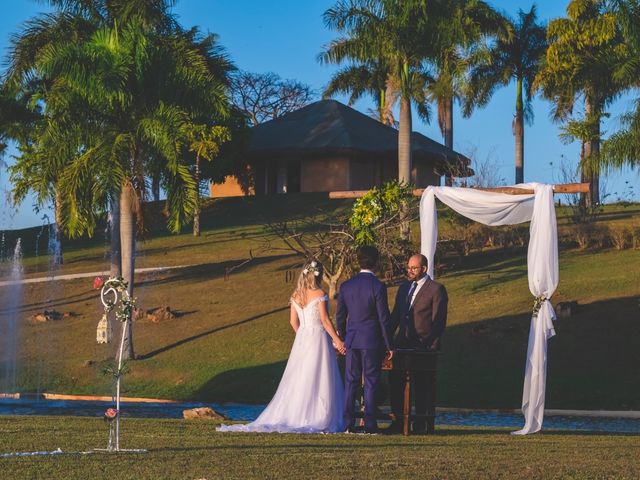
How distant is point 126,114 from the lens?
2873 centimetres

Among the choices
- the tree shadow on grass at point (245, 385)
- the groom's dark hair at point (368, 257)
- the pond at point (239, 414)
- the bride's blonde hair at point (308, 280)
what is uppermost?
the groom's dark hair at point (368, 257)

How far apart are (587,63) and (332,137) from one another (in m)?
25.8

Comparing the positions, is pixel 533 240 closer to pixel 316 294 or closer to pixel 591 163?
pixel 316 294

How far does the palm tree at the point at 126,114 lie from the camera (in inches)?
1076

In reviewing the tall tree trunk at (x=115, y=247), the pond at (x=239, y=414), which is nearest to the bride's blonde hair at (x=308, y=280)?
the pond at (x=239, y=414)

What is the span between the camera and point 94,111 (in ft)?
93.8

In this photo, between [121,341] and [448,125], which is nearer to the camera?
[121,341]

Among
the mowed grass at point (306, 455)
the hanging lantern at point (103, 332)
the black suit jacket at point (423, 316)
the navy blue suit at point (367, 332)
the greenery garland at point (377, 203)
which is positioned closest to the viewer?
the mowed grass at point (306, 455)

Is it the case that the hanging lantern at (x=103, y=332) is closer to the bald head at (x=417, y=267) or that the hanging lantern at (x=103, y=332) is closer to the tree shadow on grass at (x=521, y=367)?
the tree shadow on grass at (x=521, y=367)

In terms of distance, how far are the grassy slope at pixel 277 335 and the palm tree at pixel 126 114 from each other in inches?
80.5

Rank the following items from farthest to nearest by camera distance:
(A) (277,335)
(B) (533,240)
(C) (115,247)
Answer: (C) (115,247) → (A) (277,335) → (B) (533,240)

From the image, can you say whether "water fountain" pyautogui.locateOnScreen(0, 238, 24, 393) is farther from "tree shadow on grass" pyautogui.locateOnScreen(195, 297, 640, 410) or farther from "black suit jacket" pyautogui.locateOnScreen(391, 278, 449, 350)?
"black suit jacket" pyautogui.locateOnScreen(391, 278, 449, 350)

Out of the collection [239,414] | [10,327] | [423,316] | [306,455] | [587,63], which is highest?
[587,63]

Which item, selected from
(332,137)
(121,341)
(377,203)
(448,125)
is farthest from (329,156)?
(121,341)
